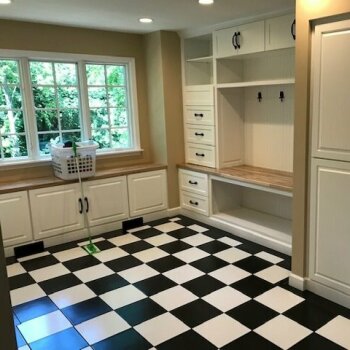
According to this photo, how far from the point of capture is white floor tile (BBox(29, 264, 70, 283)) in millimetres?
3208

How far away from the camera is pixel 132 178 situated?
4363mm

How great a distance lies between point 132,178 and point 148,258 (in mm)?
1158

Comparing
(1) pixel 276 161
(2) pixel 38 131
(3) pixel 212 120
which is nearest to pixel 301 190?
(1) pixel 276 161

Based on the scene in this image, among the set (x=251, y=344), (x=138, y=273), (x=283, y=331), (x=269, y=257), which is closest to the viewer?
(x=251, y=344)

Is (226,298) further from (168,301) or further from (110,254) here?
(110,254)

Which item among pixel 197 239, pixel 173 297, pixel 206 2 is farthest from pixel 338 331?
pixel 206 2

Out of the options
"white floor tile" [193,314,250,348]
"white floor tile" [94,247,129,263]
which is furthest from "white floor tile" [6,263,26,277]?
"white floor tile" [193,314,250,348]

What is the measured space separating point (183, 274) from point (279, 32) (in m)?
2.34

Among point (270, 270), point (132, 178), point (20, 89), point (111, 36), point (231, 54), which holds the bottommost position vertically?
point (270, 270)

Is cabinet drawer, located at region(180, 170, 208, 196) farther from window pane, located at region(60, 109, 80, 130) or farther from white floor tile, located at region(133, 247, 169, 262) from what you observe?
window pane, located at region(60, 109, 80, 130)

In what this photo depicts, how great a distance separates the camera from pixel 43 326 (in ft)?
8.25

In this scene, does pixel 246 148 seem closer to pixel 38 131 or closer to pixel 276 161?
pixel 276 161

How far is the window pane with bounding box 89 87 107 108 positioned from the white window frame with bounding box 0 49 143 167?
79mm

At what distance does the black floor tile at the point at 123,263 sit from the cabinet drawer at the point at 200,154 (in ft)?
4.88
